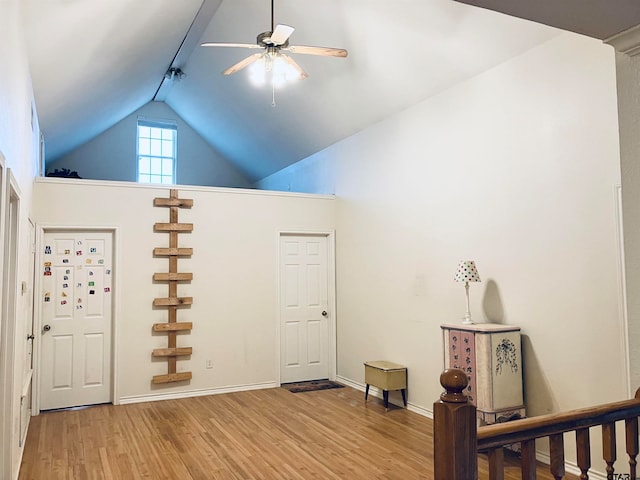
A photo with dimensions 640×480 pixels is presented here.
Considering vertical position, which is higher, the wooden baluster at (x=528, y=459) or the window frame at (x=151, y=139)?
the window frame at (x=151, y=139)

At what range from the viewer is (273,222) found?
21.2 feet

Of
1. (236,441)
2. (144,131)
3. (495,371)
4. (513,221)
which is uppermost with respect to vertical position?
(144,131)

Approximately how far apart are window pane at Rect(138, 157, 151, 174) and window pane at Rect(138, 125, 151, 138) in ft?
1.36

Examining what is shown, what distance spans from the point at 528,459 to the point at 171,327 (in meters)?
4.91

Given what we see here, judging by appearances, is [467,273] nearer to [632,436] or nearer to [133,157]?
[632,436]

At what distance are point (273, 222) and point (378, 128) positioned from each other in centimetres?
181

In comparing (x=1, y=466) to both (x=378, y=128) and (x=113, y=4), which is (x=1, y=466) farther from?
(x=378, y=128)

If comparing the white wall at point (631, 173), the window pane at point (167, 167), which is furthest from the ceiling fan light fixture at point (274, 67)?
the window pane at point (167, 167)

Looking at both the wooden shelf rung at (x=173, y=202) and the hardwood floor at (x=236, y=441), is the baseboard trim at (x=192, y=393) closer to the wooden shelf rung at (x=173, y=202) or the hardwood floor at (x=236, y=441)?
the hardwood floor at (x=236, y=441)

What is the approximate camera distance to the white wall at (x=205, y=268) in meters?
5.61

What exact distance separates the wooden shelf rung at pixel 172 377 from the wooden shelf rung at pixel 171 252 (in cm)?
139

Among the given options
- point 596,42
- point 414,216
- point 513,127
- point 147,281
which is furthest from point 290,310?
point 596,42

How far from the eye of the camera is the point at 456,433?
1342 mm

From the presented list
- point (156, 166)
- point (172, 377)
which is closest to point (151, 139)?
point (156, 166)
